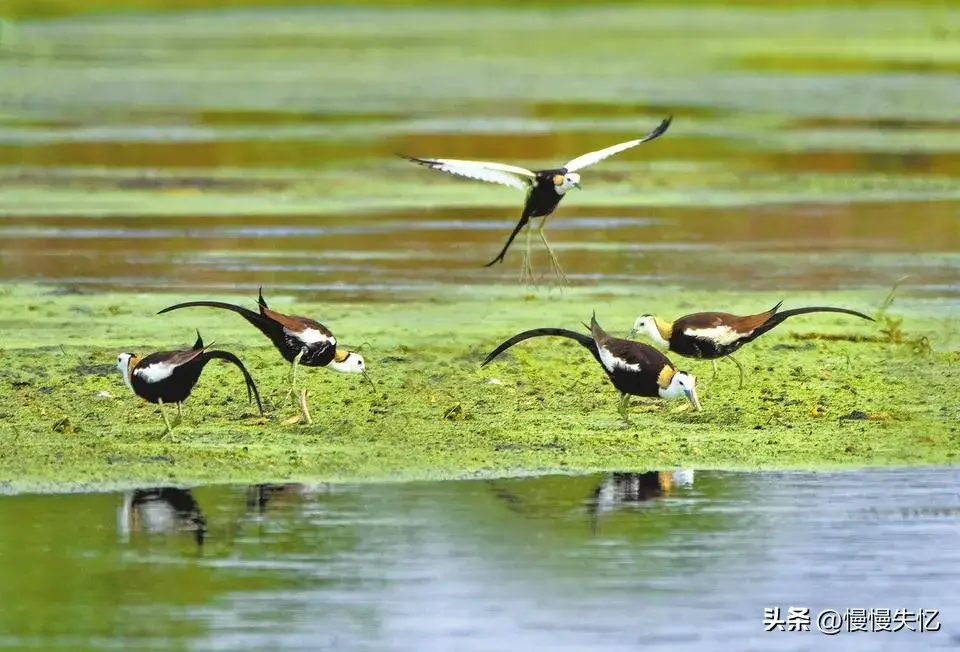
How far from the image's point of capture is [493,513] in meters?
8.49

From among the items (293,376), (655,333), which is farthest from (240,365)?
(655,333)

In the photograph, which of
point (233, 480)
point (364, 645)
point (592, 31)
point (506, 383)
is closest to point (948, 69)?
point (592, 31)

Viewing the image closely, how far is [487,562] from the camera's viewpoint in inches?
307

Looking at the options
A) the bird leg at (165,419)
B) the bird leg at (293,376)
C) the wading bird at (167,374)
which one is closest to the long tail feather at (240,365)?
the wading bird at (167,374)

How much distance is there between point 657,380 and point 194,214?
802 cm

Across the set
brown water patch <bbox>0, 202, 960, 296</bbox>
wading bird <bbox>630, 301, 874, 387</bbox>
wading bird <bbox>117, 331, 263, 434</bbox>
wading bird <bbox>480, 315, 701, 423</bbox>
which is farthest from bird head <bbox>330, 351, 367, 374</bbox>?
brown water patch <bbox>0, 202, 960, 296</bbox>

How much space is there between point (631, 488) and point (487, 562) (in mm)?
1327

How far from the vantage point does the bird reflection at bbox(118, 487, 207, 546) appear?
8.22 m

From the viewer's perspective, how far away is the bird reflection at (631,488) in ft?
28.5

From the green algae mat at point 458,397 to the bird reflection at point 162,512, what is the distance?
10.4 inches

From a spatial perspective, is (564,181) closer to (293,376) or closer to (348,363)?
(348,363)

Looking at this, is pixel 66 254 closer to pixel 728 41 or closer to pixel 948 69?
pixel 948 69

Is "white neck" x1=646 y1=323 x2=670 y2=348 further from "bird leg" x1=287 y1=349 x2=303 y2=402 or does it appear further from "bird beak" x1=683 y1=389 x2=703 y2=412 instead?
"bird leg" x1=287 y1=349 x2=303 y2=402

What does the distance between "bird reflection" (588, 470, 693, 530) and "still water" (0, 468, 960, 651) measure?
0.02 metres
